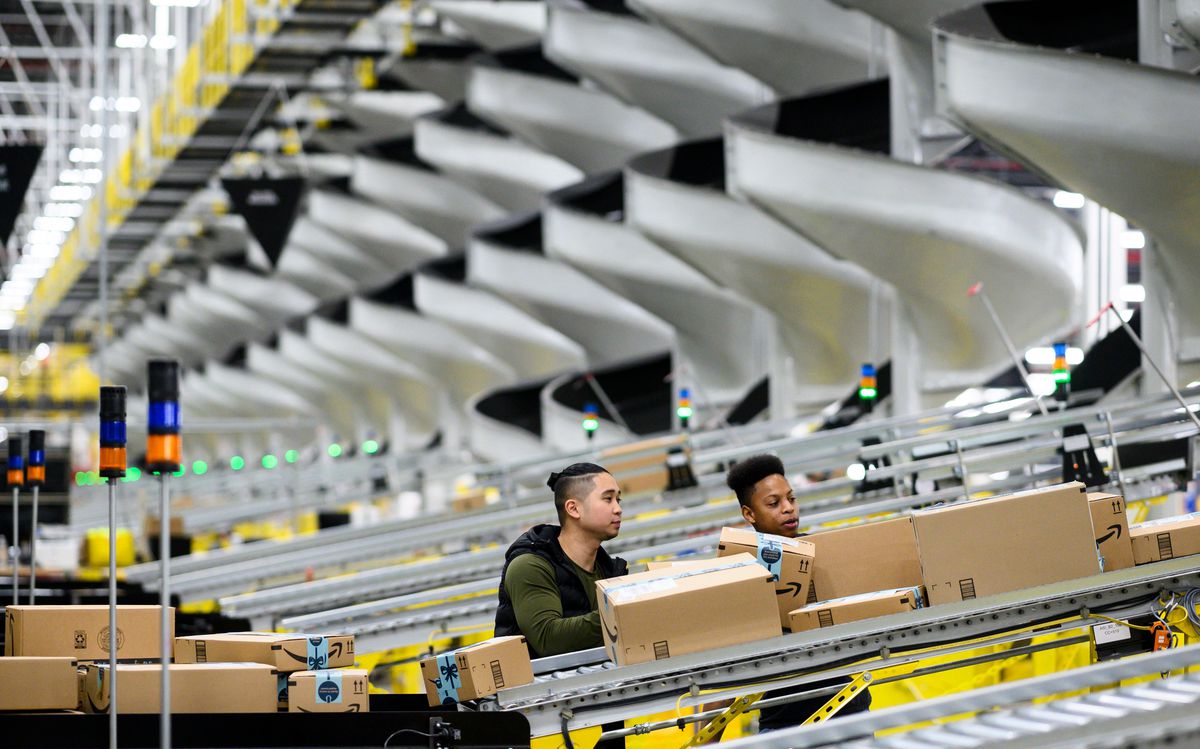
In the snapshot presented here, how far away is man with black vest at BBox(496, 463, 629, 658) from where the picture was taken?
4.61m

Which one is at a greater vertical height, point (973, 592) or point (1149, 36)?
point (1149, 36)

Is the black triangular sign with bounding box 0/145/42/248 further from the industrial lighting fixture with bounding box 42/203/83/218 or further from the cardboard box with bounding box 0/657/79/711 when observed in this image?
the industrial lighting fixture with bounding box 42/203/83/218

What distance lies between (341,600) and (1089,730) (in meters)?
5.50

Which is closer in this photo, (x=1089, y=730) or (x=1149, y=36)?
(x=1089, y=730)

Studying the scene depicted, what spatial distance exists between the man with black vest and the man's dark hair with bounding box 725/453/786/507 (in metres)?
0.48

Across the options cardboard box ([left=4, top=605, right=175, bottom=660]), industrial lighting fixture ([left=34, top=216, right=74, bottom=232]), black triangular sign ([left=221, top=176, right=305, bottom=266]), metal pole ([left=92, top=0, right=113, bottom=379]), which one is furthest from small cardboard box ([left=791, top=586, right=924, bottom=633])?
industrial lighting fixture ([left=34, top=216, right=74, bottom=232])

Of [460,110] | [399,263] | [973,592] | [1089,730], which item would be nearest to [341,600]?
[973,592]

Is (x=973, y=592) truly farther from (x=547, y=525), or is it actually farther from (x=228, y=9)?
(x=228, y=9)

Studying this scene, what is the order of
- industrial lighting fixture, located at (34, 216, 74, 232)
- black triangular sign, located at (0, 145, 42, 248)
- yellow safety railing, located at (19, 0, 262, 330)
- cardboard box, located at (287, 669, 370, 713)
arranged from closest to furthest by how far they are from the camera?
cardboard box, located at (287, 669, 370, 713), black triangular sign, located at (0, 145, 42, 248), yellow safety railing, located at (19, 0, 262, 330), industrial lighting fixture, located at (34, 216, 74, 232)

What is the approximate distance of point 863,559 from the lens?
196 inches

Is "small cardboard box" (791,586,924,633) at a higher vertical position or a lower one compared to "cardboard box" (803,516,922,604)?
lower

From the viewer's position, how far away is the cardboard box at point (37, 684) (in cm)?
439

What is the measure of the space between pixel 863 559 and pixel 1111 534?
714 millimetres

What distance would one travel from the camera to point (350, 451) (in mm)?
31531
